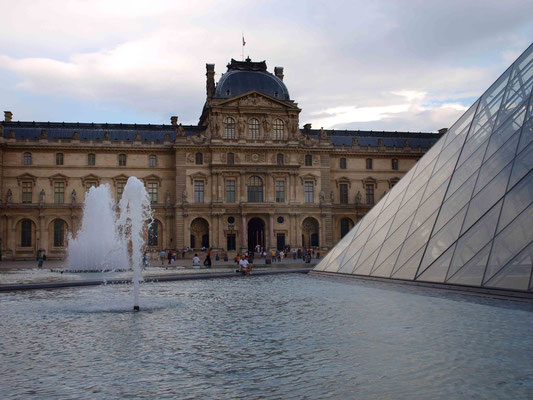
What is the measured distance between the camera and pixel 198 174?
54500 millimetres

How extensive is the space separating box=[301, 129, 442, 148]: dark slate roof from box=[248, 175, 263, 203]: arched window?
31.3 ft

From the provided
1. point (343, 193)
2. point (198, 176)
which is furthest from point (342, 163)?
point (198, 176)

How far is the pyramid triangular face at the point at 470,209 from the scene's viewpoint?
1296 cm

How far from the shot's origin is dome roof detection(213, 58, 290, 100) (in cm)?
5650

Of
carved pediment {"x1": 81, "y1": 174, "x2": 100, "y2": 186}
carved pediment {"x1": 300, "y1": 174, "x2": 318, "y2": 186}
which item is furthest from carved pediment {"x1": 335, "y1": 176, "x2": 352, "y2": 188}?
carved pediment {"x1": 81, "y1": 174, "x2": 100, "y2": 186}

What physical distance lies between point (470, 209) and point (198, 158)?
41771 millimetres

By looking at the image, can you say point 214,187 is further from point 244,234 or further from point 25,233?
point 25,233

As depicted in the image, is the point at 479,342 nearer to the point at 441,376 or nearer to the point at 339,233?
the point at 441,376

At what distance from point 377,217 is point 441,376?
14.8m

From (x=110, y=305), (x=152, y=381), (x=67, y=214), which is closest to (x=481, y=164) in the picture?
(x=110, y=305)

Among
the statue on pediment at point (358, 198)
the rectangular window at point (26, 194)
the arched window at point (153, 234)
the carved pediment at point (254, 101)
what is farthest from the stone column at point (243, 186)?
the rectangular window at point (26, 194)

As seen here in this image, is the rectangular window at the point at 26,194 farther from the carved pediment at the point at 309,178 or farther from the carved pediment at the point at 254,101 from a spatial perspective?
the carved pediment at the point at 309,178

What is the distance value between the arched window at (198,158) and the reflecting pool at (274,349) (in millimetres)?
40716

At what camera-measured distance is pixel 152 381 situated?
6.63 m
